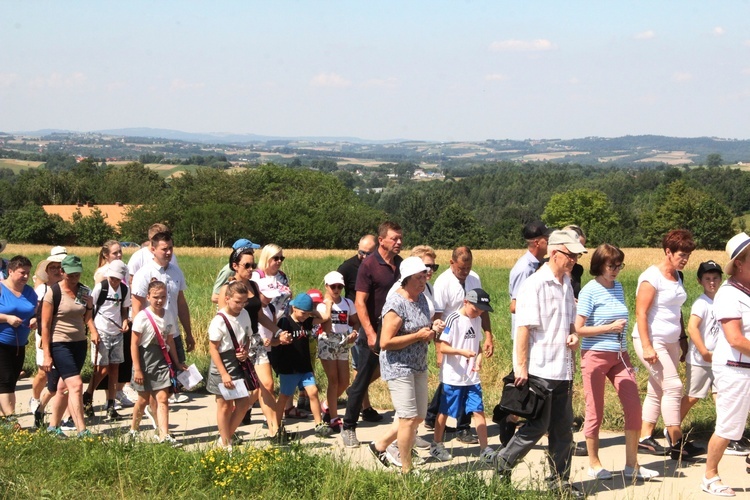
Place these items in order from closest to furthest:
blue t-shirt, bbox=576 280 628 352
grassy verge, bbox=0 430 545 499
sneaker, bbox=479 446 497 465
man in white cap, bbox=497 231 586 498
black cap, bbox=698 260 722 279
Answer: grassy verge, bbox=0 430 545 499
man in white cap, bbox=497 231 586 498
sneaker, bbox=479 446 497 465
blue t-shirt, bbox=576 280 628 352
black cap, bbox=698 260 722 279

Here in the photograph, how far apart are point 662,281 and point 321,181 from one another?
9647 cm

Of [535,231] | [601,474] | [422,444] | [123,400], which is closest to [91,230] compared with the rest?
[123,400]

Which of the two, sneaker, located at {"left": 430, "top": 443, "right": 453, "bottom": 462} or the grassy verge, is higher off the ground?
the grassy verge

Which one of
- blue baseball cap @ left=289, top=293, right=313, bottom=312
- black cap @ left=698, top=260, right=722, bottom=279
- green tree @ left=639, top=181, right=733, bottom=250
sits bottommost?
green tree @ left=639, top=181, right=733, bottom=250

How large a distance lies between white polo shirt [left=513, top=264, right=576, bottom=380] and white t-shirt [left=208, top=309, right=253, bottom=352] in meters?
2.42

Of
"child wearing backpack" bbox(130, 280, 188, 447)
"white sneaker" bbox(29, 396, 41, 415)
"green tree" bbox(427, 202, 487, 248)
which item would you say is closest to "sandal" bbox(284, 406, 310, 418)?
"child wearing backpack" bbox(130, 280, 188, 447)

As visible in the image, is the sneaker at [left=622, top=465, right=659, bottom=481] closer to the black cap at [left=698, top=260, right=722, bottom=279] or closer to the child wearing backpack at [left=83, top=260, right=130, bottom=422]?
the black cap at [left=698, top=260, right=722, bottom=279]

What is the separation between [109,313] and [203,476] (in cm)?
313

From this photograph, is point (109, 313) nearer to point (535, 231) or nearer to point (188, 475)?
point (188, 475)

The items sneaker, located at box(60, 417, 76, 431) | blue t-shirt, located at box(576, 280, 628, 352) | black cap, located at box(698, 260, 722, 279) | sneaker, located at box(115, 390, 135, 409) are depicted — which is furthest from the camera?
sneaker, located at box(115, 390, 135, 409)

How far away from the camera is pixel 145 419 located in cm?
886

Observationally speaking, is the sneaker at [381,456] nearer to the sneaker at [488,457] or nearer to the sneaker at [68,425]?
the sneaker at [488,457]

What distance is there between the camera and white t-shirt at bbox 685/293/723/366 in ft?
23.0

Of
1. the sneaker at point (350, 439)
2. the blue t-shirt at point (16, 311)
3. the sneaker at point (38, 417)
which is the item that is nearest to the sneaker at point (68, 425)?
the sneaker at point (38, 417)
